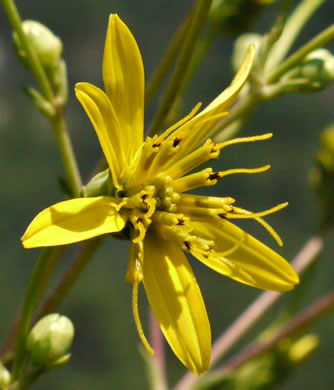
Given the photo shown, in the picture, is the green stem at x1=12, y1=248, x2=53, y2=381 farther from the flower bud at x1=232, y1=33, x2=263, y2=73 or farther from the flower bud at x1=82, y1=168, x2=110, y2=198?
the flower bud at x1=232, y1=33, x2=263, y2=73

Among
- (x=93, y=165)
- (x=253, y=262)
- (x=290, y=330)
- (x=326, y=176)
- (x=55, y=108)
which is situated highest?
(x=55, y=108)

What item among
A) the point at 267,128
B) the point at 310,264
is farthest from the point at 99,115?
the point at 267,128

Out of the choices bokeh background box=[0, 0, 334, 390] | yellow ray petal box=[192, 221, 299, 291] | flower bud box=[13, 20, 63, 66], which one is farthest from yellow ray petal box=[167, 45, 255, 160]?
bokeh background box=[0, 0, 334, 390]

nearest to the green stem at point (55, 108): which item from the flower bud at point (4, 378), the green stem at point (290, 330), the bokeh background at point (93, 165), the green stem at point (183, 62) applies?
the green stem at point (183, 62)

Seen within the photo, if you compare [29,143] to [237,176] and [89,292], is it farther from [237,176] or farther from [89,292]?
[237,176]

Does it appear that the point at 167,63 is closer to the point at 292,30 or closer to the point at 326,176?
the point at 292,30

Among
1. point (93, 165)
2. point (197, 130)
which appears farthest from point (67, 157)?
point (93, 165)

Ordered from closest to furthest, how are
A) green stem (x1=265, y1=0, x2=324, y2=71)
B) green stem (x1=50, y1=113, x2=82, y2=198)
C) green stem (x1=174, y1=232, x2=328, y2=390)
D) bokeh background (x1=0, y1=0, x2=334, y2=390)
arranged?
1. green stem (x1=50, y1=113, x2=82, y2=198)
2. green stem (x1=265, y1=0, x2=324, y2=71)
3. green stem (x1=174, y1=232, x2=328, y2=390)
4. bokeh background (x1=0, y1=0, x2=334, y2=390)
